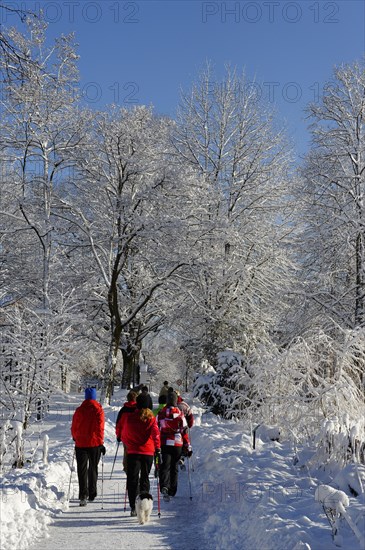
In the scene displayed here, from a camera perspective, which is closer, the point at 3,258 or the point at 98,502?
the point at 98,502

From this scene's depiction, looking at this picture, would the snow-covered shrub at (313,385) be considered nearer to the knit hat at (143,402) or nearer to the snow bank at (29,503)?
the knit hat at (143,402)

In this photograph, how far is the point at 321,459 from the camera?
345 inches

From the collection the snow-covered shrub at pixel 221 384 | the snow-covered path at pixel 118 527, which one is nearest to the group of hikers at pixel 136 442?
the snow-covered path at pixel 118 527

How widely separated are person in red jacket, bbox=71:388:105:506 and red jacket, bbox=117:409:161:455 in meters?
0.87

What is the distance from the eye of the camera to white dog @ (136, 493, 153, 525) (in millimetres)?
7367

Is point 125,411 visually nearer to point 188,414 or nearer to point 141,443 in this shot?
point 141,443

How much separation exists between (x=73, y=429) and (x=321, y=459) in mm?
3939

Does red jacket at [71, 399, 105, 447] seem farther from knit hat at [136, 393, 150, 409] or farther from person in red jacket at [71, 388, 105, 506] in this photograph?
knit hat at [136, 393, 150, 409]

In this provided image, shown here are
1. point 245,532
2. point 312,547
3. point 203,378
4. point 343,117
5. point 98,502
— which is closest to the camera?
point 312,547

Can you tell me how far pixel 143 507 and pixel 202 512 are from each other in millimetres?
1099

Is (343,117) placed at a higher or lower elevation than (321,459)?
higher

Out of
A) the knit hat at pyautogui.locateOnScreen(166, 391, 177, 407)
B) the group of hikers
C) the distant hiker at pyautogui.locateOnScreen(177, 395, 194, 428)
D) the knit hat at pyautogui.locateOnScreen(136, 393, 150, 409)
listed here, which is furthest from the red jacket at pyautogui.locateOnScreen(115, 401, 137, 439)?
the distant hiker at pyautogui.locateOnScreen(177, 395, 194, 428)

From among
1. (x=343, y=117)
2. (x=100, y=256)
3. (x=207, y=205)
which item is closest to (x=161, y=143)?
(x=207, y=205)

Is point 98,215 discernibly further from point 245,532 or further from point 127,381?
point 245,532
